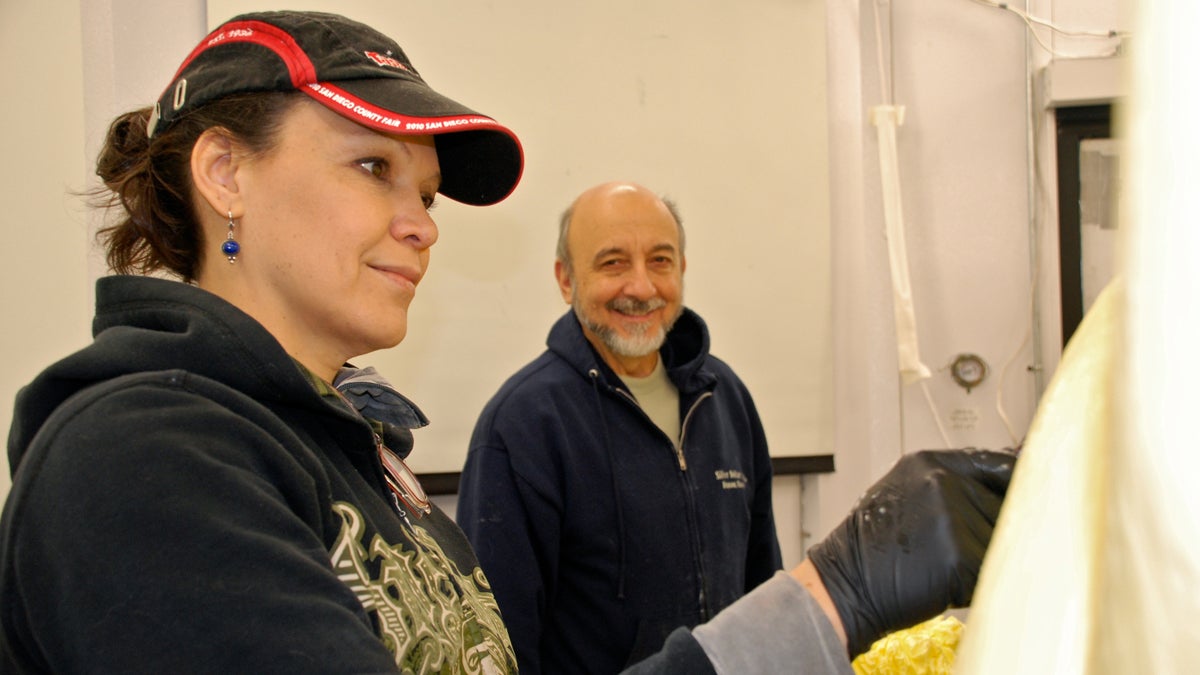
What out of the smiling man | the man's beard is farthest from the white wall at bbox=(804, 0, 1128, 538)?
the man's beard

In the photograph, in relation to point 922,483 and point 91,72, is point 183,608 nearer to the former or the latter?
point 922,483

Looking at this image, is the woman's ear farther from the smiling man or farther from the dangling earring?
the smiling man

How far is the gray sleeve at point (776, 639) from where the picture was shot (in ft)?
2.63

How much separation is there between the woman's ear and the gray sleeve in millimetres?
628

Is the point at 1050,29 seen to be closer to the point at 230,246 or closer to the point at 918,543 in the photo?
the point at 918,543

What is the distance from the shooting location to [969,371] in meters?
2.86

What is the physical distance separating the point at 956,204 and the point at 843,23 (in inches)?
27.8

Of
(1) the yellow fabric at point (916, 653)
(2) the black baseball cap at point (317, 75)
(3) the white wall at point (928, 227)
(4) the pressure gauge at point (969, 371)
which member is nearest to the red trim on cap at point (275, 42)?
(2) the black baseball cap at point (317, 75)

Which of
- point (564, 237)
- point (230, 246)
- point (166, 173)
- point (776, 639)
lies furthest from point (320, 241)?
point (564, 237)

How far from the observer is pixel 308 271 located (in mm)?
879

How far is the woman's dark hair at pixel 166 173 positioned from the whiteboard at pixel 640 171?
1663 mm

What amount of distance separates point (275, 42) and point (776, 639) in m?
0.75

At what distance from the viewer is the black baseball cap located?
2.79 ft

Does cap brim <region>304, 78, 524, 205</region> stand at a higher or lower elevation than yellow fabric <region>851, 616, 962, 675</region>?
higher
